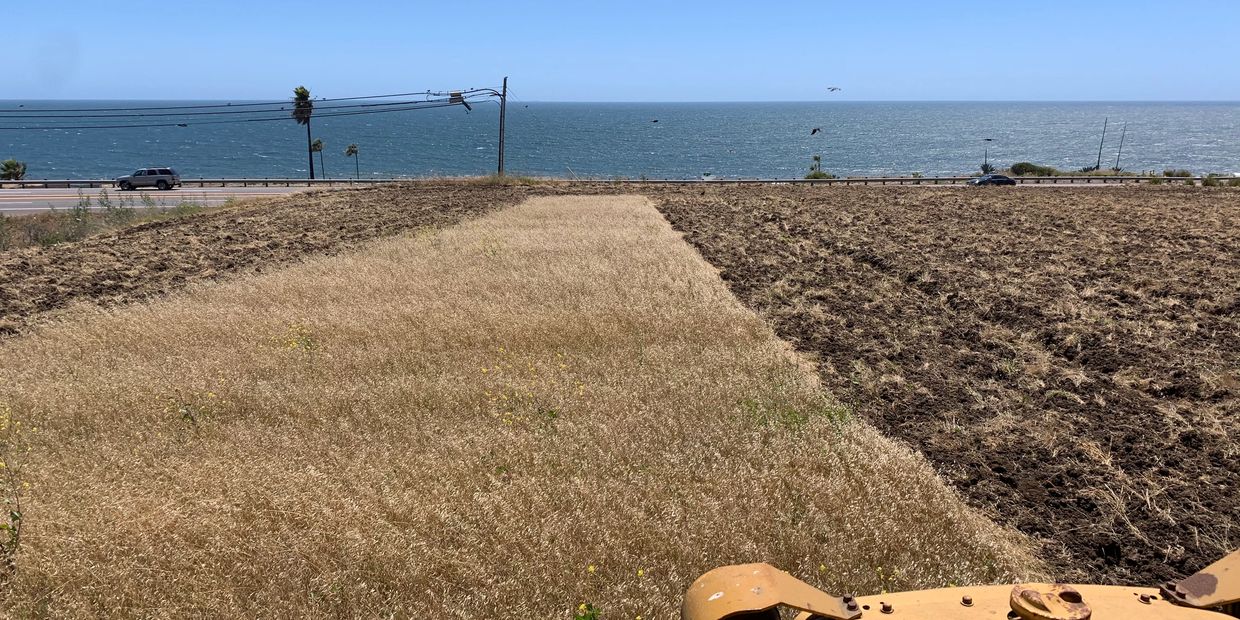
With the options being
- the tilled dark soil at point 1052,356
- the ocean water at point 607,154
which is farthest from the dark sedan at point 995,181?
the ocean water at point 607,154

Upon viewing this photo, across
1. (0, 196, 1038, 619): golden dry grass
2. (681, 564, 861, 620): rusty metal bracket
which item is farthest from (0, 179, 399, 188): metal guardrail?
(681, 564, 861, 620): rusty metal bracket

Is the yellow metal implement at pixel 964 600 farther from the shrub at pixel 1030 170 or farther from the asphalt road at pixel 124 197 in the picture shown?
the shrub at pixel 1030 170

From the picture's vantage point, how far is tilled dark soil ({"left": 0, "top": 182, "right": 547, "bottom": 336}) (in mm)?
16062

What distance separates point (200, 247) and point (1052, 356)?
22458 mm

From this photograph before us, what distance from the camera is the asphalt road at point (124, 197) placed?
122 feet

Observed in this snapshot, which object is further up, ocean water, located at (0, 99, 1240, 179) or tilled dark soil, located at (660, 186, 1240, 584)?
ocean water, located at (0, 99, 1240, 179)

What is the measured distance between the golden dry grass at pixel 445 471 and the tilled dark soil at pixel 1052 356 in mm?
811

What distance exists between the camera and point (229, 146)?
157875 mm

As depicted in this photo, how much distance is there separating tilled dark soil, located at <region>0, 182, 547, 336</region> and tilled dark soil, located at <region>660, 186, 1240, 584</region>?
12.4 m

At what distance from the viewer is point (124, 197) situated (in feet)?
140

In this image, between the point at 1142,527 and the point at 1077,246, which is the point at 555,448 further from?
the point at 1077,246

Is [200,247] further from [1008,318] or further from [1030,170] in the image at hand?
[1030,170]

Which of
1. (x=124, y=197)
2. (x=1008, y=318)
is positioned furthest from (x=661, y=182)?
(x=1008, y=318)

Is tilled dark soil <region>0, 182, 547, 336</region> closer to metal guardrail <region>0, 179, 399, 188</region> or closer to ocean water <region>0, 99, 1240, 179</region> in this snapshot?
metal guardrail <region>0, 179, 399, 188</region>
